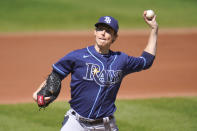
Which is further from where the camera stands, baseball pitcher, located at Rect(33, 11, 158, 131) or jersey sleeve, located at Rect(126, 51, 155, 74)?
jersey sleeve, located at Rect(126, 51, 155, 74)

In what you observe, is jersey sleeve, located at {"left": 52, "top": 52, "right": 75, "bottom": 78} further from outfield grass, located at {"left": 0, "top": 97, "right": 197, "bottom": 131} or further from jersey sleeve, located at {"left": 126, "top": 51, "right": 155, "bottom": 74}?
outfield grass, located at {"left": 0, "top": 97, "right": 197, "bottom": 131}

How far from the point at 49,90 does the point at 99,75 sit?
63 cm

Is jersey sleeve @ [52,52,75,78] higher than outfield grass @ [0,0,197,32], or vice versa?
jersey sleeve @ [52,52,75,78]

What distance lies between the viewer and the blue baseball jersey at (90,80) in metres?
5.07

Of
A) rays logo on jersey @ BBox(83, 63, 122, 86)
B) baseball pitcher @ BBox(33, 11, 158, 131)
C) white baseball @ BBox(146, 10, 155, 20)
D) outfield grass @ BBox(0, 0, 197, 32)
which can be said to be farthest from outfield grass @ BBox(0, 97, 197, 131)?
outfield grass @ BBox(0, 0, 197, 32)

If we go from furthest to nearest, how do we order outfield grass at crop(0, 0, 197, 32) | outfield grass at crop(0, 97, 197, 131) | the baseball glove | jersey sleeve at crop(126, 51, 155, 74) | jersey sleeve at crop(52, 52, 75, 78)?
1. outfield grass at crop(0, 0, 197, 32)
2. outfield grass at crop(0, 97, 197, 131)
3. jersey sleeve at crop(126, 51, 155, 74)
4. jersey sleeve at crop(52, 52, 75, 78)
5. the baseball glove

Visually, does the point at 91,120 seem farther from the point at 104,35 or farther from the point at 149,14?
the point at 149,14

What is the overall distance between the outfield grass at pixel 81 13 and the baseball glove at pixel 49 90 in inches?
511

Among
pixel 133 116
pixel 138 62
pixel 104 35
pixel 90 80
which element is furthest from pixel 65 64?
pixel 133 116

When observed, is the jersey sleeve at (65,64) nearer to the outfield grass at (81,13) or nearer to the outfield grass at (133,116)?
the outfield grass at (133,116)

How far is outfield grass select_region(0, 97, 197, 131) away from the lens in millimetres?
7810

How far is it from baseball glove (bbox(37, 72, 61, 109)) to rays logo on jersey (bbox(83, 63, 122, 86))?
14.2 inches

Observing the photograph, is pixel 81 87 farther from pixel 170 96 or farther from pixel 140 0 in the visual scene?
pixel 140 0

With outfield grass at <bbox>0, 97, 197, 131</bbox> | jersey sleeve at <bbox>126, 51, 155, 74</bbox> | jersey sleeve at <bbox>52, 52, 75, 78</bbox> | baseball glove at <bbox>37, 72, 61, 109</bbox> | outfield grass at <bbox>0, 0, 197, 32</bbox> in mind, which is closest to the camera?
baseball glove at <bbox>37, 72, 61, 109</bbox>
